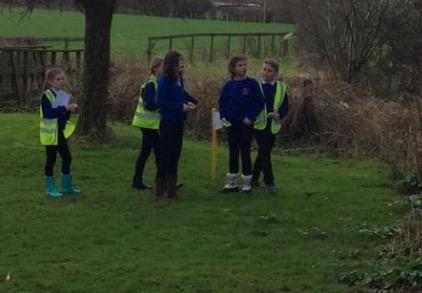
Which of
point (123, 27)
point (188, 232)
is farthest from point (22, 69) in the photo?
point (123, 27)

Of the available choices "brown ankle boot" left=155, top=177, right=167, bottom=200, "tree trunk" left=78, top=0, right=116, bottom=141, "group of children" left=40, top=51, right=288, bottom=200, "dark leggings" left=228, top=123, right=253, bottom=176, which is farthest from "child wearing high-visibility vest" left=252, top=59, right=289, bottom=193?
"tree trunk" left=78, top=0, right=116, bottom=141

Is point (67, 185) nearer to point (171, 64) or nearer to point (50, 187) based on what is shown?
point (50, 187)

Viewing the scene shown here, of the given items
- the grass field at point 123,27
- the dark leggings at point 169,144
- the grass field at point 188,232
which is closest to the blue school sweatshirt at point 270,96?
the grass field at point 188,232

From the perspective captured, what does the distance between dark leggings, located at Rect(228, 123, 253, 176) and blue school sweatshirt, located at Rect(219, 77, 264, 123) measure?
0.60ft

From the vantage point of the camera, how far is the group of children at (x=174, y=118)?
9.43 metres

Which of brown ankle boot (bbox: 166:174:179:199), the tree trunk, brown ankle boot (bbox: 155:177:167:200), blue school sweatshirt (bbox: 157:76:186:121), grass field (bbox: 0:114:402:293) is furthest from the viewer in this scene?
the tree trunk

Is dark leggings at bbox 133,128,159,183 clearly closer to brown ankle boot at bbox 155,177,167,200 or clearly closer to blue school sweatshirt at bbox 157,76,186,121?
brown ankle boot at bbox 155,177,167,200

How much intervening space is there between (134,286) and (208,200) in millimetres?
3604

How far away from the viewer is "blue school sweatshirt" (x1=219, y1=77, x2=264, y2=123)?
32.3 ft

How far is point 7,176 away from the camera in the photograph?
1130cm

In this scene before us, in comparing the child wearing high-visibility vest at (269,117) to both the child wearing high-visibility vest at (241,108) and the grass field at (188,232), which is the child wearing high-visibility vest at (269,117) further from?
the grass field at (188,232)

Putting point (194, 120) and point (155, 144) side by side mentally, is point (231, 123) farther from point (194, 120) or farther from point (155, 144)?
point (194, 120)

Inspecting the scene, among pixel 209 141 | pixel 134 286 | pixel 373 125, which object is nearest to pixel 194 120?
pixel 209 141

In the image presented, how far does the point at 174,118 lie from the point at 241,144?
112cm
